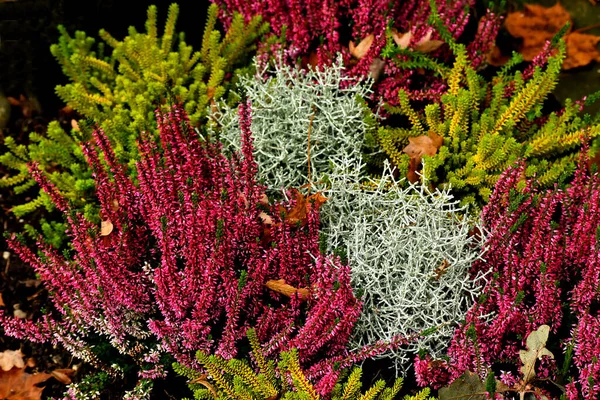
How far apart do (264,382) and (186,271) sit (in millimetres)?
430

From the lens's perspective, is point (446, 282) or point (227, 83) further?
point (227, 83)

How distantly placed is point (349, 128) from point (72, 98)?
A: 1.28m

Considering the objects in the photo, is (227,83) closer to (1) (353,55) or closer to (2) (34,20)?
(1) (353,55)

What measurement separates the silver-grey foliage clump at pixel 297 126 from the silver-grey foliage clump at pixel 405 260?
210 mm

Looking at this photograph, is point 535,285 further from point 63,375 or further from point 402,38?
point 63,375

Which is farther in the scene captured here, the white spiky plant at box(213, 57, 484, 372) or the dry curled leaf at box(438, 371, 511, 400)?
the white spiky plant at box(213, 57, 484, 372)

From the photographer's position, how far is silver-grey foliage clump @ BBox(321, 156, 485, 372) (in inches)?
81.7

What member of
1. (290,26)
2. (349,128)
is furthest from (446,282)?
(290,26)

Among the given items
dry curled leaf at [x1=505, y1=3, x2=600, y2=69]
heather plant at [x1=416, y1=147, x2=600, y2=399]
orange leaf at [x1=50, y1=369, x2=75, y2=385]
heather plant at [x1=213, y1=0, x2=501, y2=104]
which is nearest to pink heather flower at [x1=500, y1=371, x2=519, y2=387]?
heather plant at [x1=416, y1=147, x2=600, y2=399]

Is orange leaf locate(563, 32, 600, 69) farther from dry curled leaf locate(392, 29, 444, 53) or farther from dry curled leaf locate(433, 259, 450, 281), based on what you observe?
dry curled leaf locate(433, 259, 450, 281)

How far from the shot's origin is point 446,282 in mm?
2080

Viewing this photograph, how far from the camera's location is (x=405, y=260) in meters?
2.18

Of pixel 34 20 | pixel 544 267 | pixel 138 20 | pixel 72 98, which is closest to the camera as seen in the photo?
pixel 544 267

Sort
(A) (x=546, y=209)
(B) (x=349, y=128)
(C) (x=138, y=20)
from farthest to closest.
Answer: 1. (C) (x=138, y=20)
2. (B) (x=349, y=128)
3. (A) (x=546, y=209)
